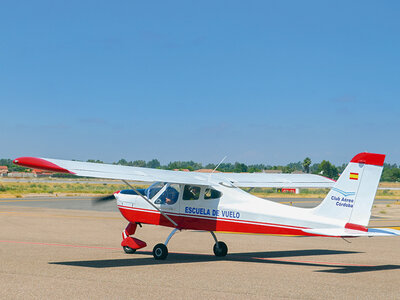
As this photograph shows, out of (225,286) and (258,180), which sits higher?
(258,180)

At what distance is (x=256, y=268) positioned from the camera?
38.8 feet

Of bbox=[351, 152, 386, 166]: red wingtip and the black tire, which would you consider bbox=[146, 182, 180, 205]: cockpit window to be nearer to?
the black tire

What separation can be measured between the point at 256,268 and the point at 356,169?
118 inches

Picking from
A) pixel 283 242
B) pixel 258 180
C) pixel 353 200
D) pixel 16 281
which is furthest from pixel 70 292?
pixel 283 242

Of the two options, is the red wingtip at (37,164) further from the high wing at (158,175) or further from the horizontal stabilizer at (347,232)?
the horizontal stabilizer at (347,232)

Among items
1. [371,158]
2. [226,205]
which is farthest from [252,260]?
[371,158]

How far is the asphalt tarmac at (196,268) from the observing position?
897 centimetres

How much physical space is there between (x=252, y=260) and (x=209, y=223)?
1.42 metres

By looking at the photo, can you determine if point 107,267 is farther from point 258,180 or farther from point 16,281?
point 258,180

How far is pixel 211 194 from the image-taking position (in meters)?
13.2

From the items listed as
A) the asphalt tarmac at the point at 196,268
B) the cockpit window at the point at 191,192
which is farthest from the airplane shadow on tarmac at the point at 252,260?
the cockpit window at the point at 191,192

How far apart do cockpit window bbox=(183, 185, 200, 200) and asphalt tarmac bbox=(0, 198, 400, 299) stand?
4.93 feet

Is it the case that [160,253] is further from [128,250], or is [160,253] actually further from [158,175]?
[158,175]

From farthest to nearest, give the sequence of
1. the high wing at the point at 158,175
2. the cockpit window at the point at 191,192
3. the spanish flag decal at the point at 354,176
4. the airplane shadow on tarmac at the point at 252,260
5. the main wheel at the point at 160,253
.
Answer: the cockpit window at the point at 191,192 < the main wheel at the point at 160,253 < the airplane shadow on tarmac at the point at 252,260 < the spanish flag decal at the point at 354,176 < the high wing at the point at 158,175
